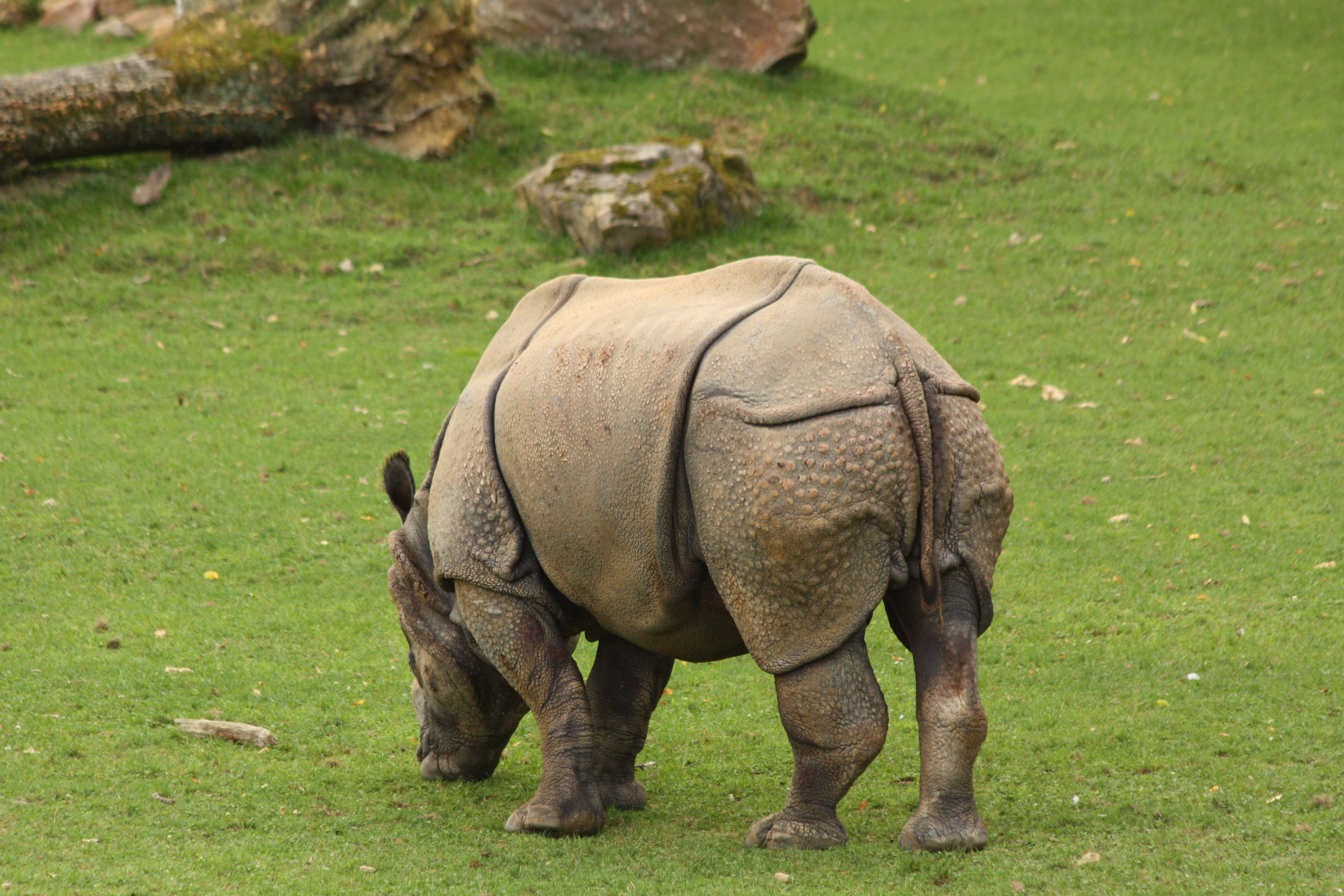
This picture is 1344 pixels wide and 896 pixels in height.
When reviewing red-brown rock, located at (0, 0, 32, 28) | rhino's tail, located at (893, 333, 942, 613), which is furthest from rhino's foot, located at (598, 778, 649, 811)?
red-brown rock, located at (0, 0, 32, 28)

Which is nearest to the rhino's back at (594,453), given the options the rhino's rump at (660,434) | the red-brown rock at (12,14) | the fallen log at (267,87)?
the rhino's rump at (660,434)

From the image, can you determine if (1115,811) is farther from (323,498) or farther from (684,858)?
(323,498)

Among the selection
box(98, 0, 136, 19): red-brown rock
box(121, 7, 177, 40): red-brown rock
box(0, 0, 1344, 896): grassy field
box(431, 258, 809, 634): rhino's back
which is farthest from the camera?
box(98, 0, 136, 19): red-brown rock

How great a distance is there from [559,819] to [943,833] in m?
1.46

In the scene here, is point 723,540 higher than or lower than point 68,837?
higher

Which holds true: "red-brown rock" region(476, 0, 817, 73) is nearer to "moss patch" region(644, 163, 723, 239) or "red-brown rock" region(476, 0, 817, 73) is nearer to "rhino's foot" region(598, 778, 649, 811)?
"moss patch" region(644, 163, 723, 239)

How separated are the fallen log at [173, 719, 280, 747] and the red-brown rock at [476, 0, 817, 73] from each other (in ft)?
39.3

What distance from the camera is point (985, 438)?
15.2 ft

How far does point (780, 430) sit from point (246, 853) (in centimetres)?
243

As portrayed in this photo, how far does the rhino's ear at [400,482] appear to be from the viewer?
5.93 meters

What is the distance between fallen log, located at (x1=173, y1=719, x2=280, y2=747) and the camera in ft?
20.2

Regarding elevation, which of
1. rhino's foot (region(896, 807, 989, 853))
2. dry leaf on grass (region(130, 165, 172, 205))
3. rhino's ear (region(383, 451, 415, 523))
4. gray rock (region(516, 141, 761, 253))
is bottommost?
dry leaf on grass (region(130, 165, 172, 205))

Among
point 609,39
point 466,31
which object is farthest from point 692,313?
point 609,39

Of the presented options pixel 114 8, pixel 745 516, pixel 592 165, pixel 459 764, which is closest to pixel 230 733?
pixel 459 764
